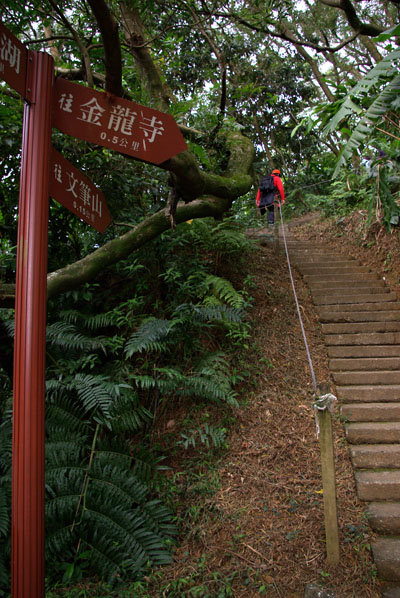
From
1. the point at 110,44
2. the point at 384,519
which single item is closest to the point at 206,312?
the point at 384,519

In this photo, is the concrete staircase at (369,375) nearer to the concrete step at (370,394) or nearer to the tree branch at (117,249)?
the concrete step at (370,394)

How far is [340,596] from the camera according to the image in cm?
273

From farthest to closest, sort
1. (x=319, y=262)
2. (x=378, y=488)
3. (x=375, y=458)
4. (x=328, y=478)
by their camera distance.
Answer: (x=319, y=262) → (x=375, y=458) → (x=378, y=488) → (x=328, y=478)

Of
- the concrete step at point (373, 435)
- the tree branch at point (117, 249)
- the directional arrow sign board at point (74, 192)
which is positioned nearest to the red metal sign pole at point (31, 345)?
the directional arrow sign board at point (74, 192)

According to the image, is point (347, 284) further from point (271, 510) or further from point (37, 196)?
point (37, 196)

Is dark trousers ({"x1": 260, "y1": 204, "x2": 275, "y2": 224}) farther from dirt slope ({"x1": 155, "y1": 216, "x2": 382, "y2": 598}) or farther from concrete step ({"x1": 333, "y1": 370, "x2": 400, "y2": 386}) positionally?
concrete step ({"x1": 333, "y1": 370, "x2": 400, "y2": 386})

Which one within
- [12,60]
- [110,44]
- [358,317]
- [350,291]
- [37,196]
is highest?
[110,44]

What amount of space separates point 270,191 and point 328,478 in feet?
27.2

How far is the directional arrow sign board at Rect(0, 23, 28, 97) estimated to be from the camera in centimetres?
168

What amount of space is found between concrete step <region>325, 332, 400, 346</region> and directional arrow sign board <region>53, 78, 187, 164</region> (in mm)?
4306

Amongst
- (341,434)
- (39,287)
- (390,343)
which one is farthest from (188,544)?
(390,343)

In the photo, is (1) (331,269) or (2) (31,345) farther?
(1) (331,269)

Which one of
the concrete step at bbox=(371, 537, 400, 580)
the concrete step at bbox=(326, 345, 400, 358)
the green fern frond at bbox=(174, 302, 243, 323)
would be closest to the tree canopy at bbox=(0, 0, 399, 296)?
the green fern frond at bbox=(174, 302, 243, 323)

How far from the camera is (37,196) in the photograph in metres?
1.79
